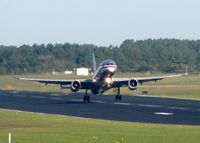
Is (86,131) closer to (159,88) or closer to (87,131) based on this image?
(87,131)

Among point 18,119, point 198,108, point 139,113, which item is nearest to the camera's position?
point 18,119

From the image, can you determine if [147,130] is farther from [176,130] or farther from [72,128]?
[72,128]

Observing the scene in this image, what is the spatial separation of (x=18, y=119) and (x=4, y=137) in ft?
45.1

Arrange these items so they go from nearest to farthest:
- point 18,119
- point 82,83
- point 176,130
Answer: point 176,130
point 18,119
point 82,83

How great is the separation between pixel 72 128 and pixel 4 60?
162 meters

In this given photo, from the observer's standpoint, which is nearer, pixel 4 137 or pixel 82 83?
pixel 4 137

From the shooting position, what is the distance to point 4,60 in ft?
655

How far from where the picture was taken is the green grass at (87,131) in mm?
32969

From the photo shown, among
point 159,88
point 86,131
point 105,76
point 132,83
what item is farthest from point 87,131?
point 159,88

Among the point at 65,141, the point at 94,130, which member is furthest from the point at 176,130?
the point at 65,141

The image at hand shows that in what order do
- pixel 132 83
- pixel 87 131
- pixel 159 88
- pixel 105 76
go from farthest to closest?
pixel 159 88 < pixel 132 83 < pixel 105 76 < pixel 87 131

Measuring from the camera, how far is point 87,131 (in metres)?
37.5

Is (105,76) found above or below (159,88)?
above

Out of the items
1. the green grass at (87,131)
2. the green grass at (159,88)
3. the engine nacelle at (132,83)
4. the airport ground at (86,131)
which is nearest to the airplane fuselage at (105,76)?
the engine nacelle at (132,83)
